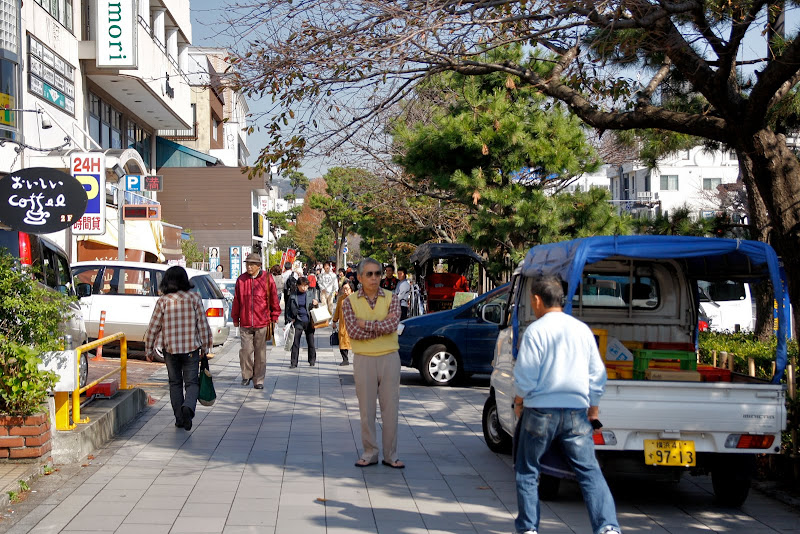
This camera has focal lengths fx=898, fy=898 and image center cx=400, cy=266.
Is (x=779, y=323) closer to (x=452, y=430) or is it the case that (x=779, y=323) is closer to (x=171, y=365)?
(x=452, y=430)

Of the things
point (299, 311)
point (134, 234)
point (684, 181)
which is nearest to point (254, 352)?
point (299, 311)

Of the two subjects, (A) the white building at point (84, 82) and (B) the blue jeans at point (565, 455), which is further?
(A) the white building at point (84, 82)

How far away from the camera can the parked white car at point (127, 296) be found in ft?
55.6

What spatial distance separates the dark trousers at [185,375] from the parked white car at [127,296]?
24.3 feet

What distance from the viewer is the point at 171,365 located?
374 inches

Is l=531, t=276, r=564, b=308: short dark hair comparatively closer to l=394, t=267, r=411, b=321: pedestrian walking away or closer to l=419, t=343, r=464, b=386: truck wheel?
l=419, t=343, r=464, b=386: truck wheel

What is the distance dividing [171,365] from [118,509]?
3.21m

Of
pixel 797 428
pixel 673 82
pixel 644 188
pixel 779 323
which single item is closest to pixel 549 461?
pixel 779 323

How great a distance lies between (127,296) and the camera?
675 inches

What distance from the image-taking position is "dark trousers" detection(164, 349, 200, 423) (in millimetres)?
9508

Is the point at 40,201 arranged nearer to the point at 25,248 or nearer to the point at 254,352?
the point at 25,248

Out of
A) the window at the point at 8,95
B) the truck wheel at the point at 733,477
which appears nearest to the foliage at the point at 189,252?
the window at the point at 8,95

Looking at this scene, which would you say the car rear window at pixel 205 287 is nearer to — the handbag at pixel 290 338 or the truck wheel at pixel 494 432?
the handbag at pixel 290 338

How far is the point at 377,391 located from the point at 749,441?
3126 millimetres
